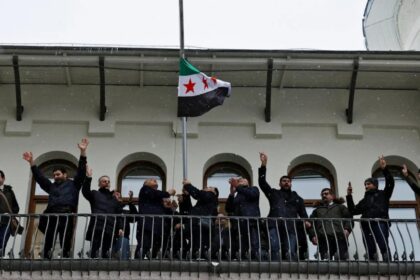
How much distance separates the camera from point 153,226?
1247cm

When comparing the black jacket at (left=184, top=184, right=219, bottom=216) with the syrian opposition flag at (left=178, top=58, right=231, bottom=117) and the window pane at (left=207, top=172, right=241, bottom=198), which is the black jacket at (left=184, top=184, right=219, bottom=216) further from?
the window pane at (left=207, top=172, right=241, bottom=198)

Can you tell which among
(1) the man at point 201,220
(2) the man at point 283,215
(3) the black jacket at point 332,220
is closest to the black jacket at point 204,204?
(1) the man at point 201,220

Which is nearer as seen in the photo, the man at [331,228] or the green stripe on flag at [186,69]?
the man at [331,228]

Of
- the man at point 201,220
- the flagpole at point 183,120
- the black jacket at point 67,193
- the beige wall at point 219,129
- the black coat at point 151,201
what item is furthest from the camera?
the beige wall at point 219,129

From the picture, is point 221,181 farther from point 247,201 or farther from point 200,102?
point 247,201

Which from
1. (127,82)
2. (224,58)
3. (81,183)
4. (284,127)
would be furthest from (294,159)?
(81,183)

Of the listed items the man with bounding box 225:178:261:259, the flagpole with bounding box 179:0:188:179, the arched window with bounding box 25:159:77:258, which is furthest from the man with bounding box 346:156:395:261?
the arched window with bounding box 25:159:77:258

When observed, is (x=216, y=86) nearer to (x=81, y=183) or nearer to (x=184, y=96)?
(x=184, y=96)

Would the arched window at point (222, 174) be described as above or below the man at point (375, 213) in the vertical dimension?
above

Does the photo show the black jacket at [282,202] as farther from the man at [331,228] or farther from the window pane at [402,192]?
the window pane at [402,192]

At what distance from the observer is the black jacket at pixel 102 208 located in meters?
12.6

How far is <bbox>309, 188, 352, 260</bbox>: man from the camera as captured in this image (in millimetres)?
12789

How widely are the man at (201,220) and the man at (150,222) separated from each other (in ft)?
1.27

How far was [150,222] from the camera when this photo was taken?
41.3ft
